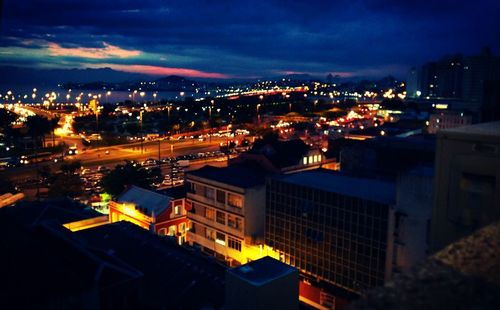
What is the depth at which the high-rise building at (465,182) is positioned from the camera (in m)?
5.15

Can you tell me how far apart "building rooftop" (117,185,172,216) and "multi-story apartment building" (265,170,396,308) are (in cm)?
495

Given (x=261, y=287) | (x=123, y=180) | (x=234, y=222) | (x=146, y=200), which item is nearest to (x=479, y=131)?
(x=261, y=287)

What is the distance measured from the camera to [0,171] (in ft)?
107

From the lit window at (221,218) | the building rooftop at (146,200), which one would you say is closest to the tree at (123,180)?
the building rooftop at (146,200)

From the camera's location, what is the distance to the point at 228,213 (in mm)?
17609

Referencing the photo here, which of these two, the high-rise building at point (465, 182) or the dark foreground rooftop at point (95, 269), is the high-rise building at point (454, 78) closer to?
the dark foreground rooftop at point (95, 269)

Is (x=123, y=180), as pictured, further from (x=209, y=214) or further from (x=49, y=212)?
(x=209, y=214)

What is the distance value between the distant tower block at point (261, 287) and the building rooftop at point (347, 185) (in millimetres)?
4097

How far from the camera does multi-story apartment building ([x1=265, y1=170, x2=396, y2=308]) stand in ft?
43.7

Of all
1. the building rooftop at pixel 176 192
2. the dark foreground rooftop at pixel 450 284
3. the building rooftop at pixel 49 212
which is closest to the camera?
the dark foreground rooftop at pixel 450 284

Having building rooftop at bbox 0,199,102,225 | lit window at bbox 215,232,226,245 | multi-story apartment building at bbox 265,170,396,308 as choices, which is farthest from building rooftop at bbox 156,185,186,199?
multi-story apartment building at bbox 265,170,396,308

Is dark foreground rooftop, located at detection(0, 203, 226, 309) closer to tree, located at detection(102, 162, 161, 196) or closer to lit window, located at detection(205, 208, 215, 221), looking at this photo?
lit window, located at detection(205, 208, 215, 221)

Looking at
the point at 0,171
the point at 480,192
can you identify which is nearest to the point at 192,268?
the point at 480,192

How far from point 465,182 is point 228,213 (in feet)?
41.9
